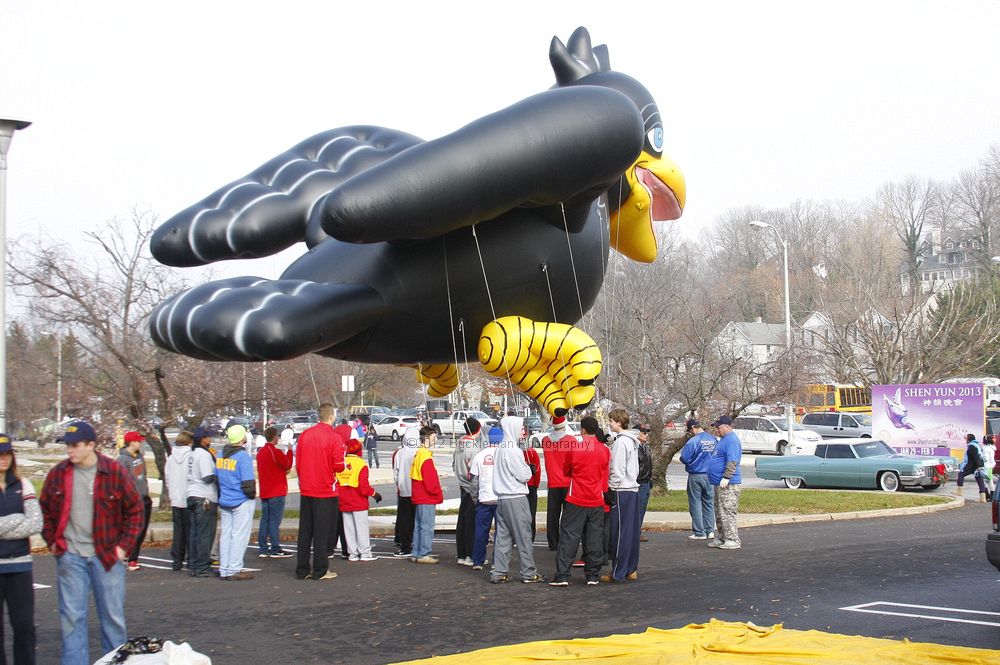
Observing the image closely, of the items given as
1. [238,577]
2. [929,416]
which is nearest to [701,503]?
[238,577]

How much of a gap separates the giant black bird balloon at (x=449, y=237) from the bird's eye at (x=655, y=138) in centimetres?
1

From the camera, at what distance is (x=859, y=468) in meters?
A: 22.4

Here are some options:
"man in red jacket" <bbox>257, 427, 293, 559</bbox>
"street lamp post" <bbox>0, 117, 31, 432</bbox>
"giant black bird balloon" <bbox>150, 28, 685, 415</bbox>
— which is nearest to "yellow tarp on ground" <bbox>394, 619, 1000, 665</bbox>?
"giant black bird balloon" <bbox>150, 28, 685, 415</bbox>

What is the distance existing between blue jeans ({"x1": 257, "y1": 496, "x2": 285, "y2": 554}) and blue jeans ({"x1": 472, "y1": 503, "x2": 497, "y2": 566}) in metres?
2.84

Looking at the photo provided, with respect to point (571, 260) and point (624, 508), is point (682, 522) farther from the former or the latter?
point (571, 260)

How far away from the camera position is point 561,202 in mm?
8781

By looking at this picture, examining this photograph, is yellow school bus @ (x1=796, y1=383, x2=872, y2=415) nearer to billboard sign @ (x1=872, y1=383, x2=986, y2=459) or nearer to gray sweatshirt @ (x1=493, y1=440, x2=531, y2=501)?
billboard sign @ (x1=872, y1=383, x2=986, y2=459)

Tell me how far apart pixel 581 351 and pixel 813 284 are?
41.5 m

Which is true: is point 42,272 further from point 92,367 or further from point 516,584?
point 516,584

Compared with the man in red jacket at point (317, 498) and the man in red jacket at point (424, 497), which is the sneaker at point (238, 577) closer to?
the man in red jacket at point (317, 498)

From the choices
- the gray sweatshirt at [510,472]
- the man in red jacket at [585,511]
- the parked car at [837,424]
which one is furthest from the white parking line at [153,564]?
the parked car at [837,424]

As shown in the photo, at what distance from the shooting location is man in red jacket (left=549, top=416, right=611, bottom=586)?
33.6 feet

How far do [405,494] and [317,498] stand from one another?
2.00 metres

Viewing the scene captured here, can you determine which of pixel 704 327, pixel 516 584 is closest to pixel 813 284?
pixel 704 327
